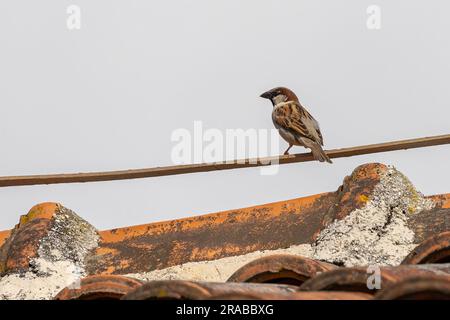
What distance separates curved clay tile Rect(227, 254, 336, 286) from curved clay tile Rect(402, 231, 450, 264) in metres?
0.33

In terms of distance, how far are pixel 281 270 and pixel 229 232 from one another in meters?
1.78

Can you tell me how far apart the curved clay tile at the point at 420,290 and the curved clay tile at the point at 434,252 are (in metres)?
1.10

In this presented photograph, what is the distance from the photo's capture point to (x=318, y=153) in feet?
24.7

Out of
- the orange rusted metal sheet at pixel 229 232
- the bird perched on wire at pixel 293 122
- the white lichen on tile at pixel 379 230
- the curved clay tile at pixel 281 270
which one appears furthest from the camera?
the bird perched on wire at pixel 293 122

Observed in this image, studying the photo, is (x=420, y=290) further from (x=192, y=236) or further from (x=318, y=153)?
(x=318, y=153)

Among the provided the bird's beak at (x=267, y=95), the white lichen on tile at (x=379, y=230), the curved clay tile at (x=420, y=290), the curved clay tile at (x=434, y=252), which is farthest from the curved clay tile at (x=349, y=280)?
the bird's beak at (x=267, y=95)

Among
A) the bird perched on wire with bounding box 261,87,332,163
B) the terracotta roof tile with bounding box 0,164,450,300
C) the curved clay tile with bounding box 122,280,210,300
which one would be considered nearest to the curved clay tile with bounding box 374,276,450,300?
the curved clay tile with bounding box 122,280,210,300

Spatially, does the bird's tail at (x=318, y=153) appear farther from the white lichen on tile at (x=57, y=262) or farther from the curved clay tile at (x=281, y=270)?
the curved clay tile at (x=281, y=270)

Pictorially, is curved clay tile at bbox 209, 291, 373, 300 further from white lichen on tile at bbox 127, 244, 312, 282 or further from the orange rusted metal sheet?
the orange rusted metal sheet

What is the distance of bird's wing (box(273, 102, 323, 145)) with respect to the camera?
8212 mm

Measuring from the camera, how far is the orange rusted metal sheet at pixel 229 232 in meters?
4.82

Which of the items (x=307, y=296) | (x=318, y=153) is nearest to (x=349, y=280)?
(x=307, y=296)
